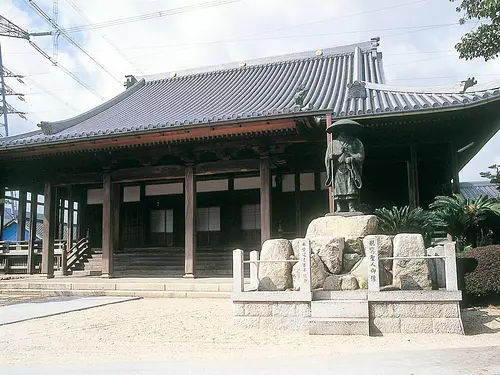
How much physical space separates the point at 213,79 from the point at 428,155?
11.9 metres

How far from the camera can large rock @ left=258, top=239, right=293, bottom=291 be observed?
7152mm

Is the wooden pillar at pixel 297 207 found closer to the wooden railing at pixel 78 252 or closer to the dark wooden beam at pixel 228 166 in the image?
the dark wooden beam at pixel 228 166

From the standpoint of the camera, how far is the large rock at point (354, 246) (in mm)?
7270

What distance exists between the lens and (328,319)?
6379 millimetres

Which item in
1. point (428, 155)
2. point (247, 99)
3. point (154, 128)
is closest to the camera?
point (154, 128)

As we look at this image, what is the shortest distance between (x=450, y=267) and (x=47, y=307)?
7.94m

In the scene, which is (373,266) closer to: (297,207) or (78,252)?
(297,207)

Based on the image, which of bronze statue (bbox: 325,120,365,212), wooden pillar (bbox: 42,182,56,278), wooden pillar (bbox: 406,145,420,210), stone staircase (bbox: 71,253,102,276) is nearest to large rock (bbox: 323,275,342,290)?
bronze statue (bbox: 325,120,365,212)

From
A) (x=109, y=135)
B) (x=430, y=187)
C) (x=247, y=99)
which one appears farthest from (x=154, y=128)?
(x=430, y=187)

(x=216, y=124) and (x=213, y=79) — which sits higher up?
(x=213, y=79)

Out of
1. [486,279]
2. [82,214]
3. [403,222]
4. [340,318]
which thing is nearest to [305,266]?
[340,318]

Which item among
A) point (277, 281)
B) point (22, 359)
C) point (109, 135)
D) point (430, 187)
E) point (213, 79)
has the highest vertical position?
point (213, 79)

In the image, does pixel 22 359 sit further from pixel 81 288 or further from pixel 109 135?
pixel 109 135

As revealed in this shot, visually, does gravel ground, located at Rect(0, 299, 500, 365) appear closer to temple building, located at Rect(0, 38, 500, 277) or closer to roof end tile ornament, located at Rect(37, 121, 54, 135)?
temple building, located at Rect(0, 38, 500, 277)
